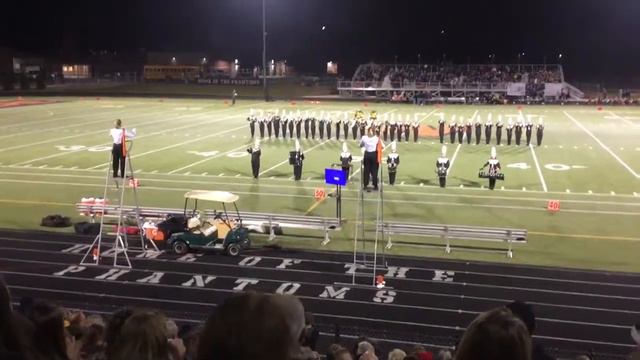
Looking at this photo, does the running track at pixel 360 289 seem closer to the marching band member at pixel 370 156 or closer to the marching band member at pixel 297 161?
the marching band member at pixel 370 156

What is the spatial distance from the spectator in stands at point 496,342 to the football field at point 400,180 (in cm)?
949

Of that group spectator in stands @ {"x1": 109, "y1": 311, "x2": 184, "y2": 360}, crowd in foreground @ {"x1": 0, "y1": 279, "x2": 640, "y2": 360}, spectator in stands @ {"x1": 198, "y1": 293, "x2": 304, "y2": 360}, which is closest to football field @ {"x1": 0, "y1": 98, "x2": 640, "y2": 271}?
crowd in foreground @ {"x1": 0, "y1": 279, "x2": 640, "y2": 360}

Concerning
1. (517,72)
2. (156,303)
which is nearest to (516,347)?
(156,303)

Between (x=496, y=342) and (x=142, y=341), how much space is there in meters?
1.22

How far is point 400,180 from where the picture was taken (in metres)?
19.2

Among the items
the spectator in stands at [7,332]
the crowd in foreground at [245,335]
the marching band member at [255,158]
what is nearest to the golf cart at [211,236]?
the marching band member at [255,158]

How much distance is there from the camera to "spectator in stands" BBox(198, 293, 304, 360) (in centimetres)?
196

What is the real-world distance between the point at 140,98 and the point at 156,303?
49576 mm

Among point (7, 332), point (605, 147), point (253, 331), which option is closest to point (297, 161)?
point (605, 147)

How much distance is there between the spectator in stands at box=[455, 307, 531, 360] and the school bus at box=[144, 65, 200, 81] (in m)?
78.1

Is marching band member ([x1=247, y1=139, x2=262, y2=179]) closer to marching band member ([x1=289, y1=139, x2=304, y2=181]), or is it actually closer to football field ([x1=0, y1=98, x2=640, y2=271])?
football field ([x1=0, y1=98, x2=640, y2=271])

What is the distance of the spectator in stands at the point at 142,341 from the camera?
96.4 inches

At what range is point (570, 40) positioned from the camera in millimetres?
75750

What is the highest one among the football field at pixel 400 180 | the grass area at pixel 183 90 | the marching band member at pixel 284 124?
the grass area at pixel 183 90
